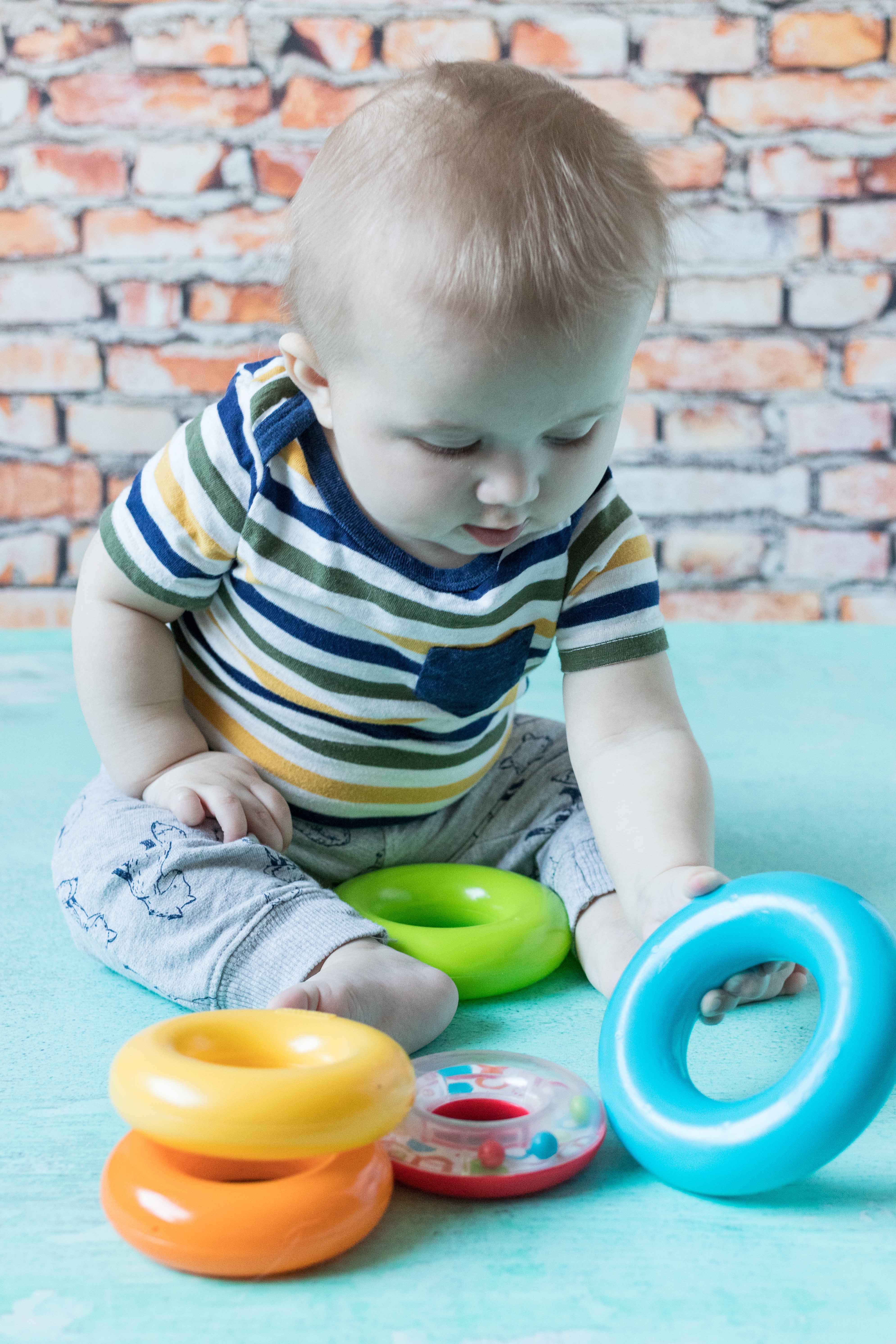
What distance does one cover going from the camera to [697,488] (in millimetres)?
1945

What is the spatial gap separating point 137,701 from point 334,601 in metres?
0.16

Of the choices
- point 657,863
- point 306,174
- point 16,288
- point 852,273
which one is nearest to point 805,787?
point 657,863

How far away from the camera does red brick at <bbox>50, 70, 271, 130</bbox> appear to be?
183cm

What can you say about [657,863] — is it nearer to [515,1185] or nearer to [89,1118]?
[515,1185]

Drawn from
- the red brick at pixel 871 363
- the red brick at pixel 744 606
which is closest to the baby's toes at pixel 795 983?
the red brick at pixel 744 606

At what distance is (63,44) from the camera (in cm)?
183

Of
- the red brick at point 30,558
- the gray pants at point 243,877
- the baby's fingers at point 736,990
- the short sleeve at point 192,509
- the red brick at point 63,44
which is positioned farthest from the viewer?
the red brick at point 30,558

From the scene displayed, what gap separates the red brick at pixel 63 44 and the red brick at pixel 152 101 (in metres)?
0.03

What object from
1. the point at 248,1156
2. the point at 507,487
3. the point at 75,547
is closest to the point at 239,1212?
the point at 248,1156

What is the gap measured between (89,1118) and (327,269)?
451mm

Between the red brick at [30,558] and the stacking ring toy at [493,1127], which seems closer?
the stacking ring toy at [493,1127]

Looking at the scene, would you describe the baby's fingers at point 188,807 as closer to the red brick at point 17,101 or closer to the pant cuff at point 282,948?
the pant cuff at point 282,948

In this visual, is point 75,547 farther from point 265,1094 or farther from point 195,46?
point 265,1094

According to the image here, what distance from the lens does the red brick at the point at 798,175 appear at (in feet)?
6.15
